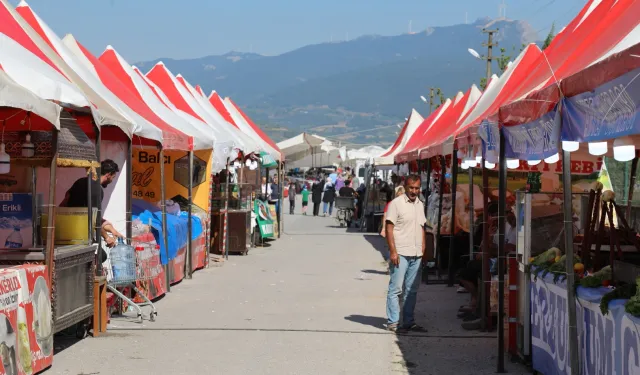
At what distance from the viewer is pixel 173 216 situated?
16.9 meters

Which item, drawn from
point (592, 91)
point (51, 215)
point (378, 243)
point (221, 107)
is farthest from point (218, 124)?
point (592, 91)

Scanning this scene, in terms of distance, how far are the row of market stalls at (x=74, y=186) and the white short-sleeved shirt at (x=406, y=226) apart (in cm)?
334

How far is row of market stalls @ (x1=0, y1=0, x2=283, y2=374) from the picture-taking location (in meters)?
8.73

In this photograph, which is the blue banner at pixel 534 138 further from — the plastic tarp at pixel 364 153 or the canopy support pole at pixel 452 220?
the plastic tarp at pixel 364 153

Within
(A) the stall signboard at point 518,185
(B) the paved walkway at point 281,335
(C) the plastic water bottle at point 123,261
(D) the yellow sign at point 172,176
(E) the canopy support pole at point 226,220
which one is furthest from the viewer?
(E) the canopy support pole at point 226,220

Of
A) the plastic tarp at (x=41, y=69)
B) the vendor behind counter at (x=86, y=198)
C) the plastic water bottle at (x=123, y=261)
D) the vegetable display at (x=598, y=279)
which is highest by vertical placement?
the plastic tarp at (x=41, y=69)

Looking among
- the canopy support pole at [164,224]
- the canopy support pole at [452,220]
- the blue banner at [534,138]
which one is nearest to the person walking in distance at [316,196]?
the canopy support pole at [452,220]

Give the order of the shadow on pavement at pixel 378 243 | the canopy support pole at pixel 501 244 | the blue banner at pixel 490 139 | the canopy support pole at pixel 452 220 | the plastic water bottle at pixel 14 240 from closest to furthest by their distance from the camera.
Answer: the canopy support pole at pixel 501 244 < the blue banner at pixel 490 139 < the plastic water bottle at pixel 14 240 < the canopy support pole at pixel 452 220 < the shadow on pavement at pixel 378 243

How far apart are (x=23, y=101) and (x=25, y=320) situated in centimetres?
191

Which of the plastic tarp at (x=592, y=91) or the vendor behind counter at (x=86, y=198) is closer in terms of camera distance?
the plastic tarp at (x=592, y=91)

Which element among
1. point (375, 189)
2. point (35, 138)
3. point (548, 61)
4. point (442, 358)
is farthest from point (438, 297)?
point (375, 189)

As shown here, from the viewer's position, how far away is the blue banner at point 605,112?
17.1 ft

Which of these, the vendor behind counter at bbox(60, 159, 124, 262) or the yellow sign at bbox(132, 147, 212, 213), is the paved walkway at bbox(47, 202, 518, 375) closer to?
the vendor behind counter at bbox(60, 159, 124, 262)

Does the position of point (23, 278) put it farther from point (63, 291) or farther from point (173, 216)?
point (173, 216)
